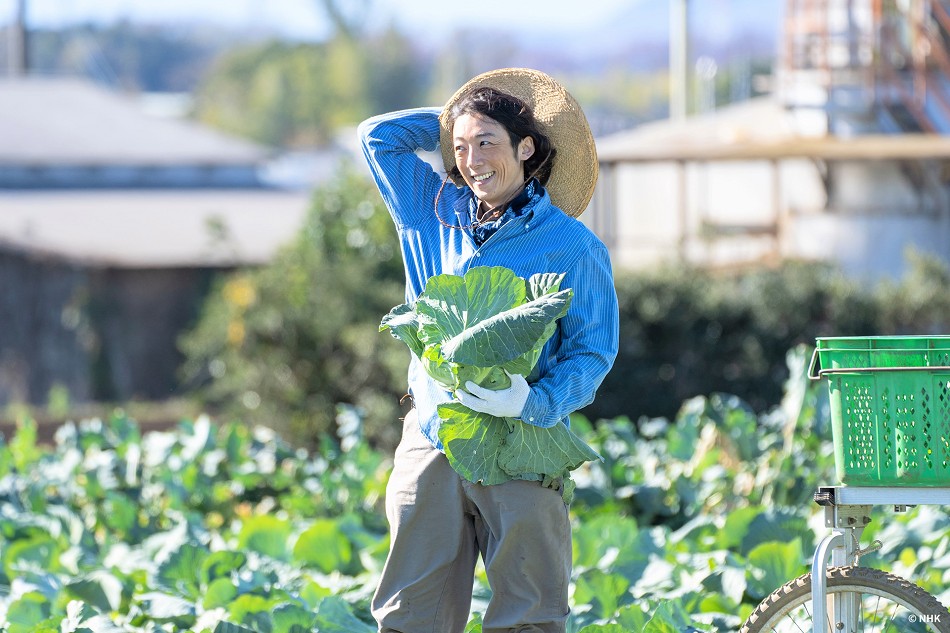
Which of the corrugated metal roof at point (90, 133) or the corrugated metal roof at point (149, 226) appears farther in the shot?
the corrugated metal roof at point (90, 133)

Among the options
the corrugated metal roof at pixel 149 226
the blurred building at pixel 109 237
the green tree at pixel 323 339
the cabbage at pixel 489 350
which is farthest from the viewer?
the corrugated metal roof at pixel 149 226

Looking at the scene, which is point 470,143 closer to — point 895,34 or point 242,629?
point 242,629

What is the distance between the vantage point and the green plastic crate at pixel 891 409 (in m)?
3.50

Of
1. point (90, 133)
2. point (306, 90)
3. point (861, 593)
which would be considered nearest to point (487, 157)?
point (861, 593)

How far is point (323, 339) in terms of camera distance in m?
11.0

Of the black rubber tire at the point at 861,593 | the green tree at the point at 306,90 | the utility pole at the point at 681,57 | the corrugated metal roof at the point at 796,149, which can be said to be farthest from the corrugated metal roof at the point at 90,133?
the green tree at the point at 306,90

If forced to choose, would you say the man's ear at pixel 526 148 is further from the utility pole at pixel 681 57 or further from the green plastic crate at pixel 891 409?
the utility pole at pixel 681 57

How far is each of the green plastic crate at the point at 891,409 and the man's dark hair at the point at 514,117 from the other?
813mm

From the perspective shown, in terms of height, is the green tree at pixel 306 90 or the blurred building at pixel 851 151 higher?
the green tree at pixel 306 90

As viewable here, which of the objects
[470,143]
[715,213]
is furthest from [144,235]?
[470,143]

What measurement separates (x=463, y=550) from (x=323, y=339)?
7378mm

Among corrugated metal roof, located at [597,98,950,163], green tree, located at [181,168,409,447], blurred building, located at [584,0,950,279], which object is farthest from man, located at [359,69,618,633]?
corrugated metal roof, located at [597,98,950,163]

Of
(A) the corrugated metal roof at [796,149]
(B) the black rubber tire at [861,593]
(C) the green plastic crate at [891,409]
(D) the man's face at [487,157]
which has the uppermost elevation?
(A) the corrugated metal roof at [796,149]

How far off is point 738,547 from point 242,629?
2.26m
